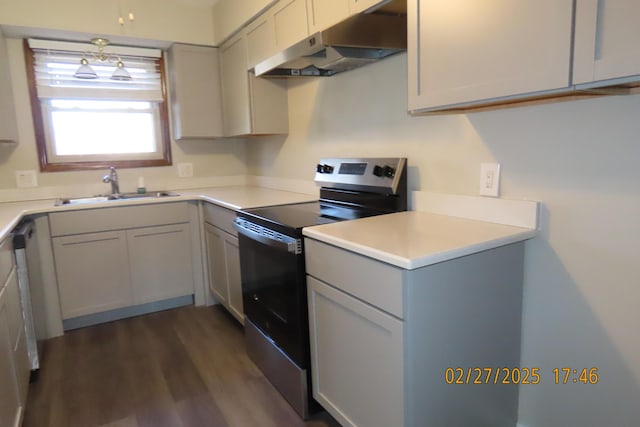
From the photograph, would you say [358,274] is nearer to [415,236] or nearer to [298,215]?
[415,236]

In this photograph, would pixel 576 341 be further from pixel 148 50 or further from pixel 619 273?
pixel 148 50

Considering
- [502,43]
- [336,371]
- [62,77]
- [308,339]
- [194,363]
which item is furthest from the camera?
[62,77]

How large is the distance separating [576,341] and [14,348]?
2.19m

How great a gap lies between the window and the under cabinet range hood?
1.73 meters

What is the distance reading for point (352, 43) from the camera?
165cm

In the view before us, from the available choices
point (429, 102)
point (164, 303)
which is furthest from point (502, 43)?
point (164, 303)

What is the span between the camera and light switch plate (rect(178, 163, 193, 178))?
3.50m

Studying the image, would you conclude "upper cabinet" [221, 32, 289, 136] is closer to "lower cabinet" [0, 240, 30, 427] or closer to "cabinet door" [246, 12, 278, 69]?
"cabinet door" [246, 12, 278, 69]

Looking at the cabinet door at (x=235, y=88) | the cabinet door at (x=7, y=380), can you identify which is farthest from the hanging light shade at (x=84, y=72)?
the cabinet door at (x=7, y=380)

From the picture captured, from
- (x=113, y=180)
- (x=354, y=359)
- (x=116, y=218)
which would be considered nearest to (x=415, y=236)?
(x=354, y=359)

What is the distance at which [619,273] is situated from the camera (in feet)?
4.04

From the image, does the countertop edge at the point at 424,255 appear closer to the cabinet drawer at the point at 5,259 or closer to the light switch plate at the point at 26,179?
the cabinet drawer at the point at 5,259

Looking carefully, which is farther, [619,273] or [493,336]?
[493,336]

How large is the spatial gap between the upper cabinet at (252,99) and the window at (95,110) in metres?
0.74
